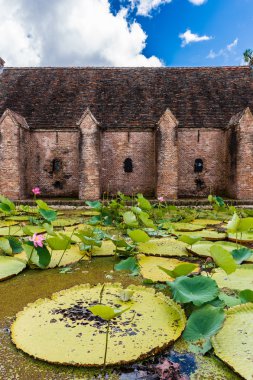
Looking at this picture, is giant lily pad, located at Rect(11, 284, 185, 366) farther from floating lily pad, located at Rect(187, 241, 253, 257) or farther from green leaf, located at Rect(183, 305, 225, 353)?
floating lily pad, located at Rect(187, 241, 253, 257)

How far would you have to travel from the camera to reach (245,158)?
17.5m

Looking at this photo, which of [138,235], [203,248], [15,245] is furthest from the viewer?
[203,248]

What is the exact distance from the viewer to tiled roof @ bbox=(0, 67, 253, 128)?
18859 mm

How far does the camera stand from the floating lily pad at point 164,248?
16.5 ft

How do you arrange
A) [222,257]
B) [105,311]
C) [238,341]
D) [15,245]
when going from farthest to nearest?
[15,245] → [222,257] → [238,341] → [105,311]

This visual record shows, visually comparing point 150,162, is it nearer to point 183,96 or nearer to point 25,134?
point 183,96

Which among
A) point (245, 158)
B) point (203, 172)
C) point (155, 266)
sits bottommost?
point (155, 266)

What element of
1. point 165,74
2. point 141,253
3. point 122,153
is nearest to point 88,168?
point 122,153

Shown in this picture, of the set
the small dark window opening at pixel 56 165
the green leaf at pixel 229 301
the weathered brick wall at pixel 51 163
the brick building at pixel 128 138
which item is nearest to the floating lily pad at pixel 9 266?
the green leaf at pixel 229 301

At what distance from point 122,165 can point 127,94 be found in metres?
4.31

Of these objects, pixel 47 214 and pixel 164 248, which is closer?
pixel 164 248

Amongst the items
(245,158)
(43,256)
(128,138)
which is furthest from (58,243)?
(128,138)

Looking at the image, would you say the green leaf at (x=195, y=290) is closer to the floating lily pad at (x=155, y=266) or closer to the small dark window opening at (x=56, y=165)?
the floating lily pad at (x=155, y=266)

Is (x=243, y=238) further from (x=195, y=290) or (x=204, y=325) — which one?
(x=204, y=325)
